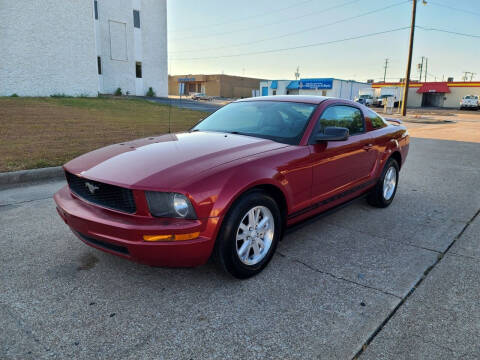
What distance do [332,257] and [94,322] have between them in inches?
85.3

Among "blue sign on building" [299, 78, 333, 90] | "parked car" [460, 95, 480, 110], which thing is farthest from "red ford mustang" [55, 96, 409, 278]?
"blue sign on building" [299, 78, 333, 90]

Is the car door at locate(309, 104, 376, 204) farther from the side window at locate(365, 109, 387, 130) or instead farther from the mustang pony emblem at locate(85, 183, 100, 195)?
the mustang pony emblem at locate(85, 183, 100, 195)

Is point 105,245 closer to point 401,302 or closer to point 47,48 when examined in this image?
point 401,302

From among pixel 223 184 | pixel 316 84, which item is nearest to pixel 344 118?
pixel 223 184

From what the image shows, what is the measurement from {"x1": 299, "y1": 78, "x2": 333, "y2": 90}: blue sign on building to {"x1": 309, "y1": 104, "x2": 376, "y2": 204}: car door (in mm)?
55929

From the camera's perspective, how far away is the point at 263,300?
2.76 metres

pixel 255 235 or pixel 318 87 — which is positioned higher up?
pixel 318 87

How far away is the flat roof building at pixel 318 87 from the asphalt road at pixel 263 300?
5695 centimetres

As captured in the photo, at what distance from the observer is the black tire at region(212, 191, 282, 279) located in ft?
9.02

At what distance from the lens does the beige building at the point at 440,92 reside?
5472 centimetres

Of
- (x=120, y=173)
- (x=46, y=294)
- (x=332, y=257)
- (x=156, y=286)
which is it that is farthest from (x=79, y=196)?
(x=332, y=257)

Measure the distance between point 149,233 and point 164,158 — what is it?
2.48 feet

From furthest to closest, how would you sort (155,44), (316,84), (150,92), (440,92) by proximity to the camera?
1. (316,84)
2. (440,92)
3. (155,44)
4. (150,92)

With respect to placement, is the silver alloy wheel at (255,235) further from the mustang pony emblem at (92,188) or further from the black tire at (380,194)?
the black tire at (380,194)
